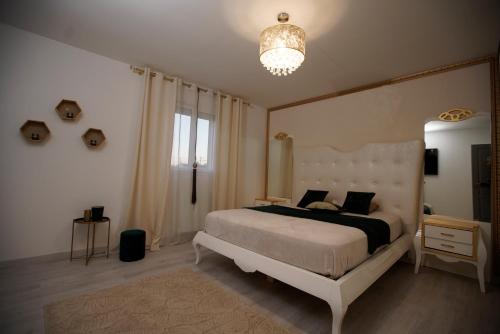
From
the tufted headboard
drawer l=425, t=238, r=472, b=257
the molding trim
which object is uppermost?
the molding trim

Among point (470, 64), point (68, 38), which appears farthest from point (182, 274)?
point (470, 64)

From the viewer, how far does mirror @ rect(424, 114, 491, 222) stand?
2.51 meters

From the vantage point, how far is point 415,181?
2.82 m

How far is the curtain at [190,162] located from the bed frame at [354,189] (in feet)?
3.34

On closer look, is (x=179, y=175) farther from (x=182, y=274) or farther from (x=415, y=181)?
(x=415, y=181)

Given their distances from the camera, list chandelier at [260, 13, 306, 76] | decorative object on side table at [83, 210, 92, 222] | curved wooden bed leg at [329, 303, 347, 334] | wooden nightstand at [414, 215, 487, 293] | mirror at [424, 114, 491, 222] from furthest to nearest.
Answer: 1. decorative object on side table at [83, 210, 92, 222]
2. mirror at [424, 114, 491, 222]
3. wooden nightstand at [414, 215, 487, 293]
4. chandelier at [260, 13, 306, 76]
5. curved wooden bed leg at [329, 303, 347, 334]

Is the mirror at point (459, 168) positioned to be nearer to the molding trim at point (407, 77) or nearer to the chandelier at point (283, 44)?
the molding trim at point (407, 77)

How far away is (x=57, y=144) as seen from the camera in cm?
262

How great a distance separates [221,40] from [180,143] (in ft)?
5.62

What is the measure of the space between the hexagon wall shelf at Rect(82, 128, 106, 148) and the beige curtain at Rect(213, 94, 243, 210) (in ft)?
5.64

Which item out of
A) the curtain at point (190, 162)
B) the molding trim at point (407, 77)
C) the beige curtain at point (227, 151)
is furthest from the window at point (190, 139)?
the molding trim at point (407, 77)

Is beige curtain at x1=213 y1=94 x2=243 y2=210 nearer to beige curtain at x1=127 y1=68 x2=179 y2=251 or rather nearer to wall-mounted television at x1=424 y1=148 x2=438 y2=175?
beige curtain at x1=127 y1=68 x2=179 y2=251

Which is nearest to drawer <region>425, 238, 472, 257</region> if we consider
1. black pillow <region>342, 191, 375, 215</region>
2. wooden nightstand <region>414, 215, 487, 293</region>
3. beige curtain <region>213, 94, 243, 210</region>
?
wooden nightstand <region>414, 215, 487, 293</region>

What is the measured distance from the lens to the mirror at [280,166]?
14.5 feet
